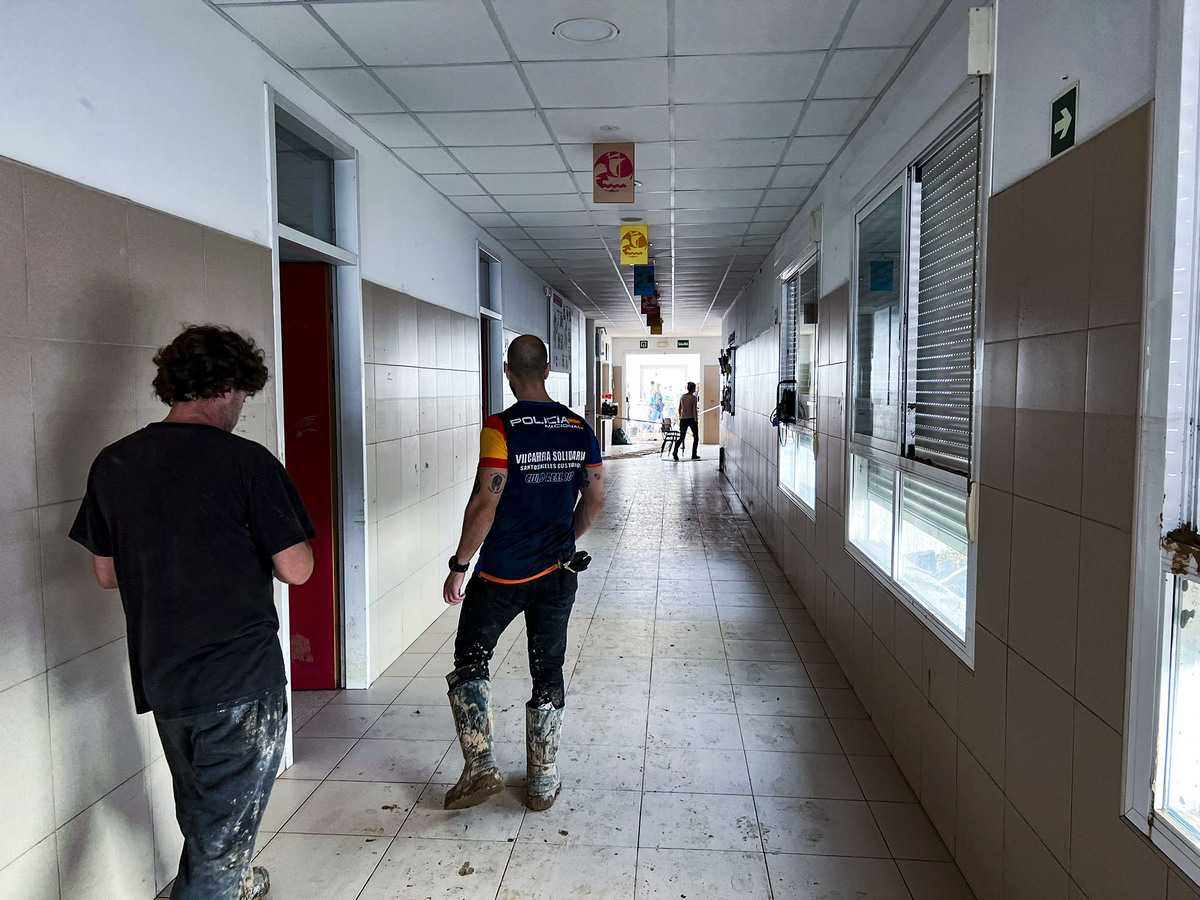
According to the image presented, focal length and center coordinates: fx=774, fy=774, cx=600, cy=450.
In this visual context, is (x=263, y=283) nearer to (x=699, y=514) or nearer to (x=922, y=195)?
(x=922, y=195)

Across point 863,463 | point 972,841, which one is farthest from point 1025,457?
point 863,463

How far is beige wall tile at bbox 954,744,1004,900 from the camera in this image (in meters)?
2.14

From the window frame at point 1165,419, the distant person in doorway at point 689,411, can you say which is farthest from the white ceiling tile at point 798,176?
the distant person in doorway at point 689,411

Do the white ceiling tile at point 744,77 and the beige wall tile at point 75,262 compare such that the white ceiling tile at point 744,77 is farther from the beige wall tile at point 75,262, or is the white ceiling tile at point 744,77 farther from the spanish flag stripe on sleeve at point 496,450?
the beige wall tile at point 75,262

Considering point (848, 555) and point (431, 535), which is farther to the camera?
point (431, 535)

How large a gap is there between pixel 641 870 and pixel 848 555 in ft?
6.95

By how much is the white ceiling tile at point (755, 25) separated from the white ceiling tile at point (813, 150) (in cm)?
117

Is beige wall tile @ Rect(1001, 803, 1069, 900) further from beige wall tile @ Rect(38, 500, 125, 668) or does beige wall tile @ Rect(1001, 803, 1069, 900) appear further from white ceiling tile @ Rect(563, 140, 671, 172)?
white ceiling tile @ Rect(563, 140, 671, 172)

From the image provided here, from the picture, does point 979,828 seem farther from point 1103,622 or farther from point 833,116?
point 833,116

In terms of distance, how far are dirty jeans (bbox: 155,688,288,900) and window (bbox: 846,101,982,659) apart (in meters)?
2.03

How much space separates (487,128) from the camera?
3.89 m

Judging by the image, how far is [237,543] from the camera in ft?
5.98

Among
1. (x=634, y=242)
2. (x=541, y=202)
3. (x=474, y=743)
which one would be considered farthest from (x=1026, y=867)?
(x=634, y=242)

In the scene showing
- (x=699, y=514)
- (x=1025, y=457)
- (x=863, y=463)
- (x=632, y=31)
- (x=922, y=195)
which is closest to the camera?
(x=1025, y=457)
